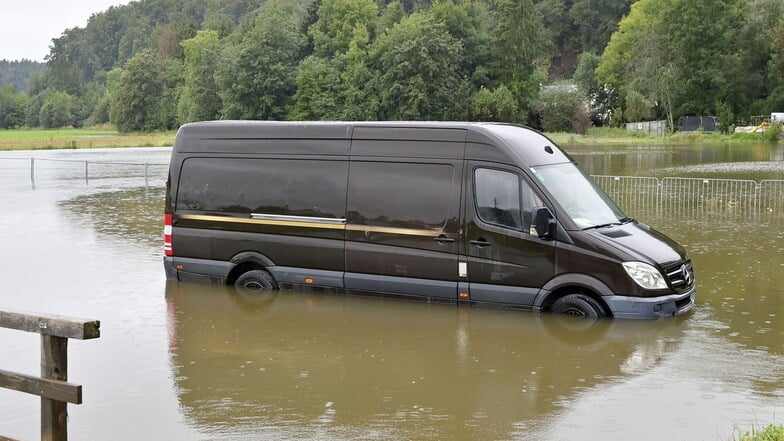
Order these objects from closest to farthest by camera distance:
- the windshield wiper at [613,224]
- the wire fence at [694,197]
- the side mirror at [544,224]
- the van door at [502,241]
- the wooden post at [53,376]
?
the wooden post at [53,376] < the side mirror at [544,224] < the van door at [502,241] < the windshield wiper at [613,224] < the wire fence at [694,197]

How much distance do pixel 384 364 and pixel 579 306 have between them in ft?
9.54

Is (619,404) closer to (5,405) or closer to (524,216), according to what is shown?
(524,216)

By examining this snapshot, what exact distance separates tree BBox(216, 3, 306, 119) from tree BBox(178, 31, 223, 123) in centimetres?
965

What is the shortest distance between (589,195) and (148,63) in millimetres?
152982

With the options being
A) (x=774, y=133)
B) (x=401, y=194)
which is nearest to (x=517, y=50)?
(x=774, y=133)

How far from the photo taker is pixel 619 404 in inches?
316

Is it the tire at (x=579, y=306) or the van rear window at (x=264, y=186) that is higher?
the van rear window at (x=264, y=186)

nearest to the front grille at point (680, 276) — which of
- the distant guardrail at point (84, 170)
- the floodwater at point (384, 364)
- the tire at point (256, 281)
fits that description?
the floodwater at point (384, 364)

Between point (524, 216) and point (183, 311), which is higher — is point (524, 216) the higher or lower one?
the higher one

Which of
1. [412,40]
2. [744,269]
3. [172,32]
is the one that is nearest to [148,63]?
[172,32]

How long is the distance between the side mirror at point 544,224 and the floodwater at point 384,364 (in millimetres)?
1068

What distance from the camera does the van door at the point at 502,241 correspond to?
1118 cm

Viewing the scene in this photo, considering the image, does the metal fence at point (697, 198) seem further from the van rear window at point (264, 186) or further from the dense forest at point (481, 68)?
the dense forest at point (481, 68)

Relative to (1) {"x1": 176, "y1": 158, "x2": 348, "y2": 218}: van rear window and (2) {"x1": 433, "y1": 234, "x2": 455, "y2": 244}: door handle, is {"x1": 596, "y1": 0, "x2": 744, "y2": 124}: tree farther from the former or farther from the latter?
(2) {"x1": 433, "y1": 234, "x2": 455, "y2": 244}: door handle
